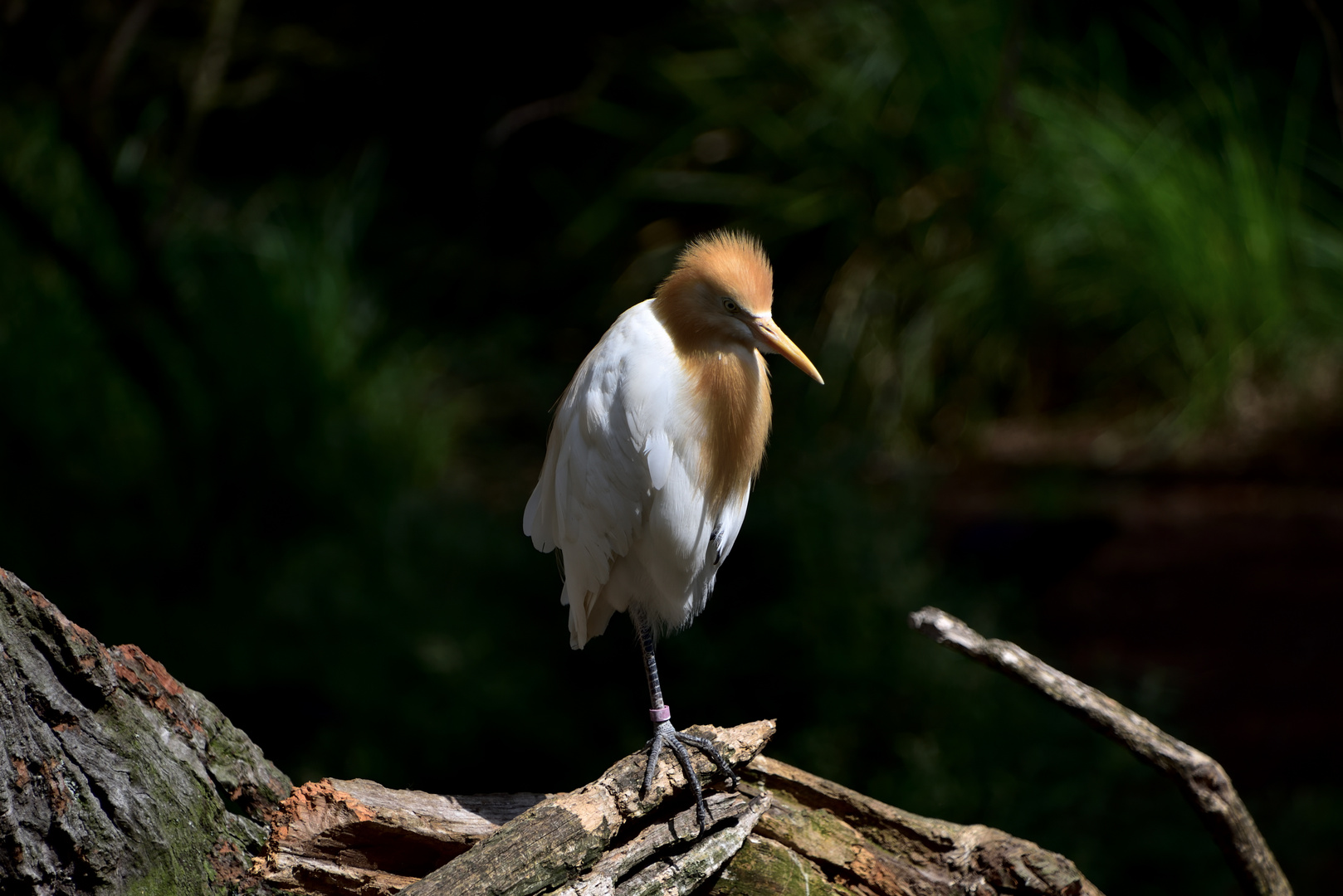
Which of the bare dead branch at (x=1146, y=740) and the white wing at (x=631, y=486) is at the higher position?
the white wing at (x=631, y=486)

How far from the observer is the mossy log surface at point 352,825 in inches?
55.4

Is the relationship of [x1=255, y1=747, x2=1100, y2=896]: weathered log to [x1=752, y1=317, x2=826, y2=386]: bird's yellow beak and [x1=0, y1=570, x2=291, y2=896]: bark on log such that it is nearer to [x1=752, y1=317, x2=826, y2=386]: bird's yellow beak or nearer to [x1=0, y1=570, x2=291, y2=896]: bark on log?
[x1=0, y1=570, x2=291, y2=896]: bark on log

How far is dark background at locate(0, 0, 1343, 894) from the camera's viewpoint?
3.16 meters

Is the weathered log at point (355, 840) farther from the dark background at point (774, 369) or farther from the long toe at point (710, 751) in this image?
the dark background at point (774, 369)

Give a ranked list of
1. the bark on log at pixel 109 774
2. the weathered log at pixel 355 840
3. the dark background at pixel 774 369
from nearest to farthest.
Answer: the bark on log at pixel 109 774
the weathered log at pixel 355 840
the dark background at pixel 774 369

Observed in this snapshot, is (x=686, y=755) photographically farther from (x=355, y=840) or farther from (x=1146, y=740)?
(x=1146, y=740)

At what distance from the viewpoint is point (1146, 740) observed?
1.79 metres

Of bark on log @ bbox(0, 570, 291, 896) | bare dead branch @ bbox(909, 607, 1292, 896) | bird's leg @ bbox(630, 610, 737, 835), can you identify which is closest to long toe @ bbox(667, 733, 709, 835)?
bird's leg @ bbox(630, 610, 737, 835)

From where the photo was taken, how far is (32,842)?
4.51ft

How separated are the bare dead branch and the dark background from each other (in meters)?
1.06

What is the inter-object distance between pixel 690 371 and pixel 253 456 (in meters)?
2.87

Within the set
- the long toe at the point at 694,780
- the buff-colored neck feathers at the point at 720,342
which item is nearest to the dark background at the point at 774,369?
the buff-colored neck feathers at the point at 720,342

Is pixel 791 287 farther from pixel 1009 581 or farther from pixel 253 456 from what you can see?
pixel 253 456

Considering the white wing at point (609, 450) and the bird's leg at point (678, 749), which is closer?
the bird's leg at point (678, 749)
